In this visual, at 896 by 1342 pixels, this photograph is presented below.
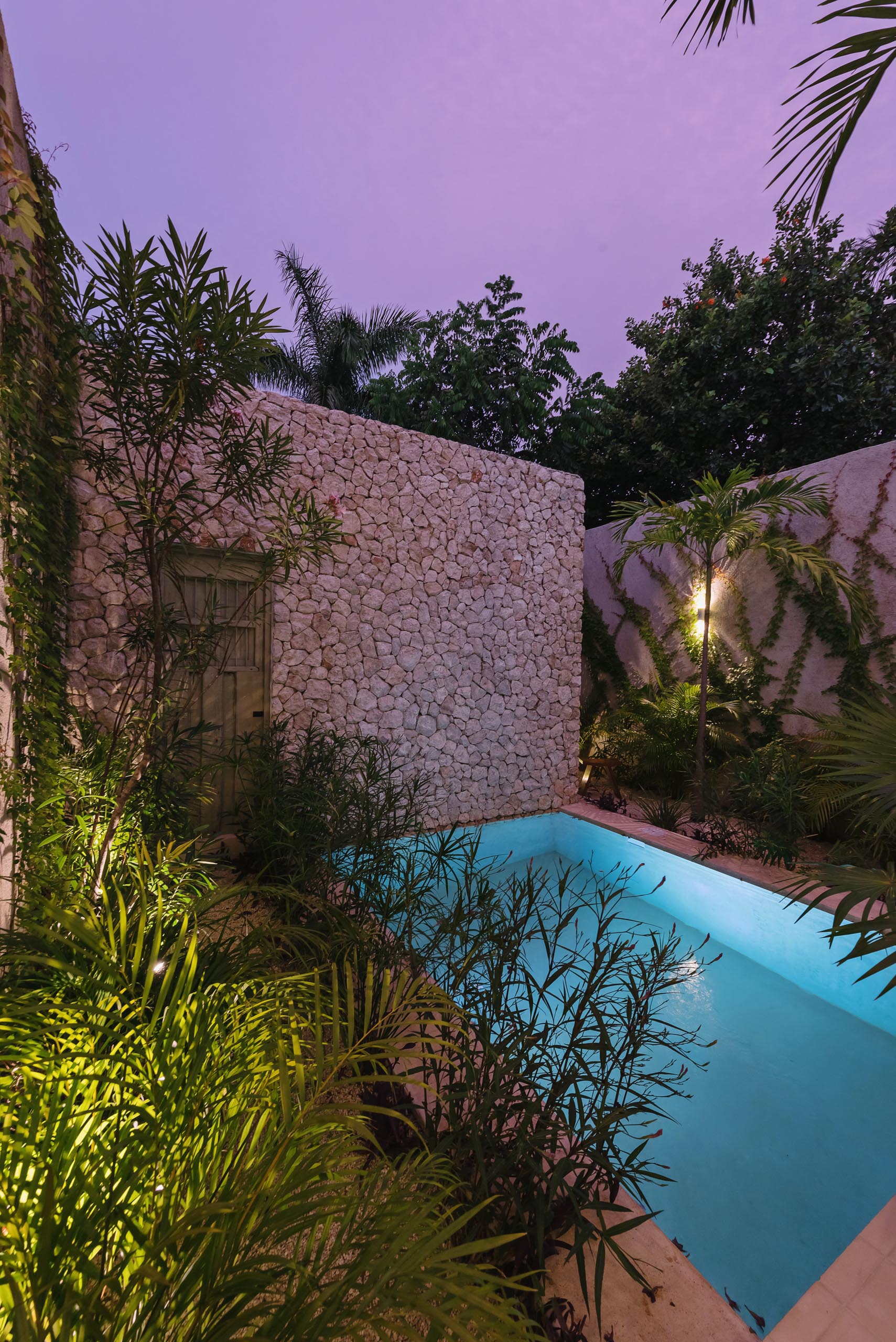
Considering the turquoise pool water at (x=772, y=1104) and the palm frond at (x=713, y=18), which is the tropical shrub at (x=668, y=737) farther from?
the palm frond at (x=713, y=18)

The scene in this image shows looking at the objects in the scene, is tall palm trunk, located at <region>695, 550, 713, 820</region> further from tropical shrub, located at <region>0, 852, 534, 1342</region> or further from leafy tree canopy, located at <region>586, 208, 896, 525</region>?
tropical shrub, located at <region>0, 852, 534, 1342</region>

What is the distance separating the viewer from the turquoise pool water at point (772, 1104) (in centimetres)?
183

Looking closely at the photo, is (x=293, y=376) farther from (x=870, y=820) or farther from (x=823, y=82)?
(x=870, y=820)

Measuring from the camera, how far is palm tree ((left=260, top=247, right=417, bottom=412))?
995 cm

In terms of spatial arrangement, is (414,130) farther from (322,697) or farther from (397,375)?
(322,697)

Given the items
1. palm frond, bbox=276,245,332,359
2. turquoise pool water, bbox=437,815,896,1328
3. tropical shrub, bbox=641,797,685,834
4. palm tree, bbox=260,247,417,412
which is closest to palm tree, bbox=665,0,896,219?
turquoise pool water, bbox=437,815,896,1328

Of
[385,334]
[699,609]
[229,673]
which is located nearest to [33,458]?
[229,673]

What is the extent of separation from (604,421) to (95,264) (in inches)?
357

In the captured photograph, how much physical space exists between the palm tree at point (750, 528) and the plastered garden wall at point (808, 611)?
13 cm

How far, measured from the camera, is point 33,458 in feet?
7.04

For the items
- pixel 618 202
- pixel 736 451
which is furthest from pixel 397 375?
pixel 618 202

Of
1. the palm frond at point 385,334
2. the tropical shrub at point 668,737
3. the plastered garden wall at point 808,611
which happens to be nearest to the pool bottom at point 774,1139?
the tropical shrub at point 668,737

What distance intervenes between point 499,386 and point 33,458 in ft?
29.3

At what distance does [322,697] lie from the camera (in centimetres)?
437
